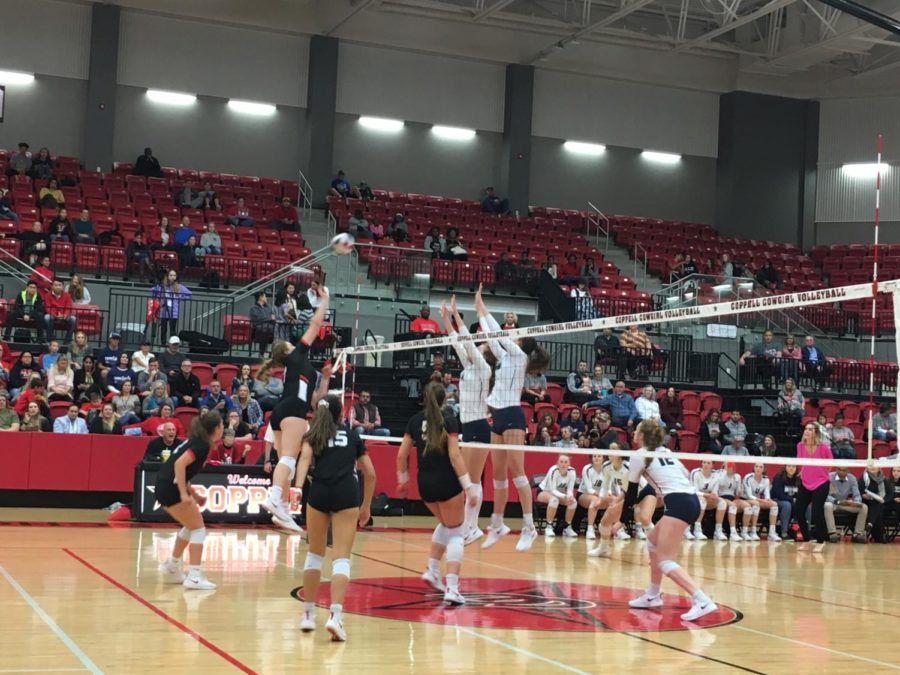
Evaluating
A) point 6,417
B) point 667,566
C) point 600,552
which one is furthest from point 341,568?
point 6,417

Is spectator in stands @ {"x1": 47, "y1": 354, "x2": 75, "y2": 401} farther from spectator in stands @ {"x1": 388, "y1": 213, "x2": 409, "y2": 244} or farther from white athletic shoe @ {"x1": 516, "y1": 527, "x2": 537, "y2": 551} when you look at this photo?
spectator in stands @ {"x1": 388, "y1": 213, "x2": 409, "y2": 244}

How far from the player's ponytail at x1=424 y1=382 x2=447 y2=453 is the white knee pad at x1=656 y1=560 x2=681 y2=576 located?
2.27 m

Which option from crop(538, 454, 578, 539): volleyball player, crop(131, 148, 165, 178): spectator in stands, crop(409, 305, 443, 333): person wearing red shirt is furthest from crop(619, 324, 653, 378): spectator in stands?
crop(131, 148, 165, 178): spectator in stands

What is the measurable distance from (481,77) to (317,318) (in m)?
26.8

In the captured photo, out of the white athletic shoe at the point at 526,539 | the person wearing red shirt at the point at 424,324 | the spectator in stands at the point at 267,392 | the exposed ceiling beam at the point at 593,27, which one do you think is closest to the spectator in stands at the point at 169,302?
the spectator in stands at the point at 267,392

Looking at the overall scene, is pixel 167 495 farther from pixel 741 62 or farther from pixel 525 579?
pixel 741 62

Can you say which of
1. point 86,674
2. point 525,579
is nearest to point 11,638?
point 86,674

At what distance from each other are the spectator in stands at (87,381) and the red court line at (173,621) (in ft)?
24.5

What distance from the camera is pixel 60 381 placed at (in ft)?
64.6

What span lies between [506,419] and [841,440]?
11841 millimetres

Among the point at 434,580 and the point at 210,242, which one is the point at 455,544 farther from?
the point at 210,242

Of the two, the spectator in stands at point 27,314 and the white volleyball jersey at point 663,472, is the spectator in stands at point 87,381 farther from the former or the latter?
the white volleyball jersey at point 663,472

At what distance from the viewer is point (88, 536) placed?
1511cm

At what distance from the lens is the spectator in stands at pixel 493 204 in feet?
116
